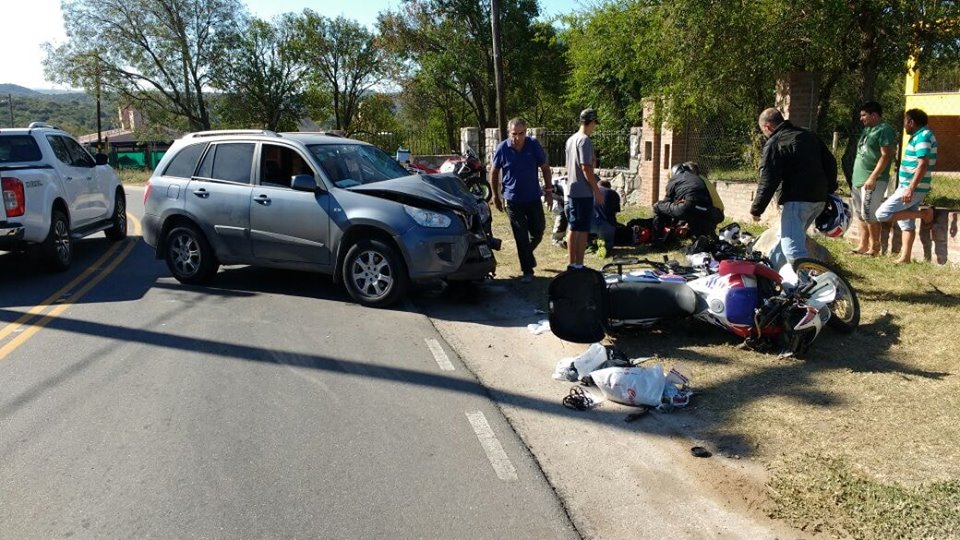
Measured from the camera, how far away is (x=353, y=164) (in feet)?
28.8

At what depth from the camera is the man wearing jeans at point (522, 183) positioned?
888 cm

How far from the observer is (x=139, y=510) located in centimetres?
391

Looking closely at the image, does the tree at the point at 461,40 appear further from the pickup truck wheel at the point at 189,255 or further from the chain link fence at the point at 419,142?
the pickup truck wheel at the point at 189,255

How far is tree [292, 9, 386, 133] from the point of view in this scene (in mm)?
44481

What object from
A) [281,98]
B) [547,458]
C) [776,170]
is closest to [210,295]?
[547,458]

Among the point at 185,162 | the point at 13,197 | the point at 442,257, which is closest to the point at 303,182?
the point at 442,257

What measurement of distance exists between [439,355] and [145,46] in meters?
43.3

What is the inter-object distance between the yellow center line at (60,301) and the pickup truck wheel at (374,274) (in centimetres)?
304

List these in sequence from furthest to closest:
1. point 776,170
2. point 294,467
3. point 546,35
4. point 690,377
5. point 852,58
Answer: point 546,35 → point 852,58 → point 776,170 → point 690,377 → point 294,467

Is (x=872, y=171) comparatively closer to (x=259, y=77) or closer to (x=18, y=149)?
(x=18, y=149)

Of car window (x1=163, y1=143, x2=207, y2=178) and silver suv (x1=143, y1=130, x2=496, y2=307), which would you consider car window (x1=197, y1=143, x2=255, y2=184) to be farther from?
car window (x1=163, y1=143, x2=207, y2=178)

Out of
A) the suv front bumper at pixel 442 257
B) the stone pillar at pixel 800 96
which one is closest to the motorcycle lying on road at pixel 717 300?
the suv front bumper at pixel 442 257

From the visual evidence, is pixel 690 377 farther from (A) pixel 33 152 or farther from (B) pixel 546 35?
(B) pixel 546 35

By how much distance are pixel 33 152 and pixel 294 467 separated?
849cm
